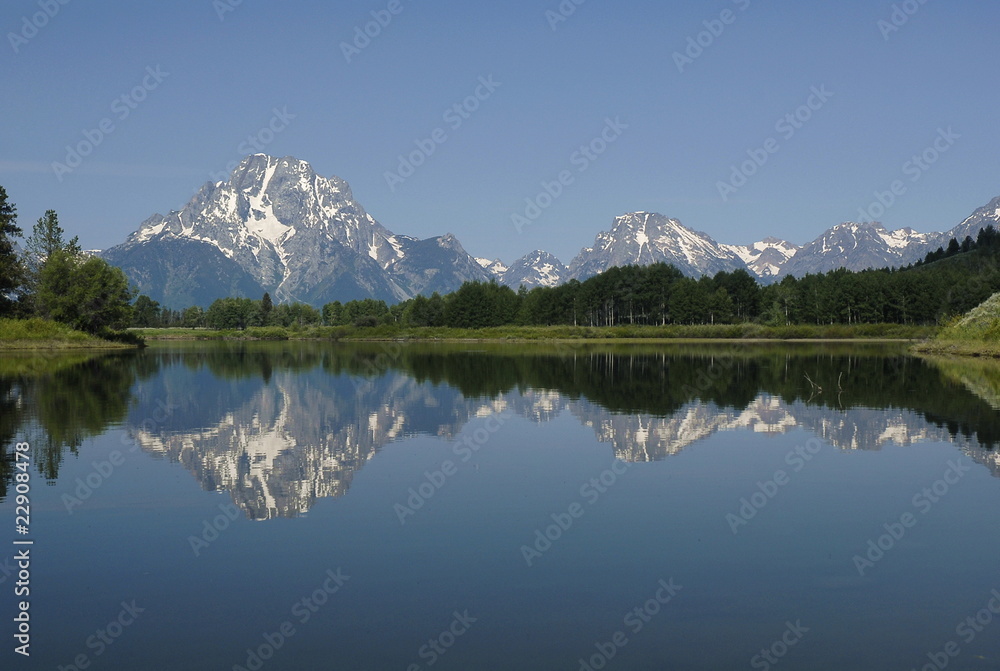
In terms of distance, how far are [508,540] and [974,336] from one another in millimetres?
82138

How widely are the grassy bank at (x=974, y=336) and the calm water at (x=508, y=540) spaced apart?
50929 mm

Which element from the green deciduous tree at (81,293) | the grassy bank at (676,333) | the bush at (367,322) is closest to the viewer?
the green deciduous tree at (81,293)

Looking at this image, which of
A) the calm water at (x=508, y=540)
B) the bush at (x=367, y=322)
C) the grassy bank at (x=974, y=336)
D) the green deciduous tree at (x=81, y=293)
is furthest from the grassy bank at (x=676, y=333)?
the calm water at (x=508, y=540)

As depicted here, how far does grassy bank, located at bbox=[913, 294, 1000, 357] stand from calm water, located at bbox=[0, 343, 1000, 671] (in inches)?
2005

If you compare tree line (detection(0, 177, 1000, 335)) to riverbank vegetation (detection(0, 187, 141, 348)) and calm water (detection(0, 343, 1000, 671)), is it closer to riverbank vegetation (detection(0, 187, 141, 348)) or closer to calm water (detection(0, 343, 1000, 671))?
riverbank vegetation (detection(0, 187, 141, 348))

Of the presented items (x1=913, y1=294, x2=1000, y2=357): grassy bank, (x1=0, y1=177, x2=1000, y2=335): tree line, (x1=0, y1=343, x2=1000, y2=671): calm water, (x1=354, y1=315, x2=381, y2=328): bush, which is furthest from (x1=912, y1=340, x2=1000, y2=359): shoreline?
(x1=354, y1=315, x2=381, y2=328): bush

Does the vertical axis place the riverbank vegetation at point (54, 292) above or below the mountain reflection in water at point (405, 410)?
above

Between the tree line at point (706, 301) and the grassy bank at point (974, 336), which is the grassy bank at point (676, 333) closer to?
the tree line at point (706, 301)

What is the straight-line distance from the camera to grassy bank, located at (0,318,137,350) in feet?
300

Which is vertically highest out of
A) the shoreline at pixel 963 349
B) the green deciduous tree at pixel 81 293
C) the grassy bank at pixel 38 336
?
the green deciduous tree at pixel 81 293

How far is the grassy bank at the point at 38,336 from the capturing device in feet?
300

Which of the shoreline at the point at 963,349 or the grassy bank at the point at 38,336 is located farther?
the grassy bank at the point at 38,336

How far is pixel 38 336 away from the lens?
3718 inches

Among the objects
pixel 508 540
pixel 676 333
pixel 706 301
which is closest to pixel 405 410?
pixel 508 540
